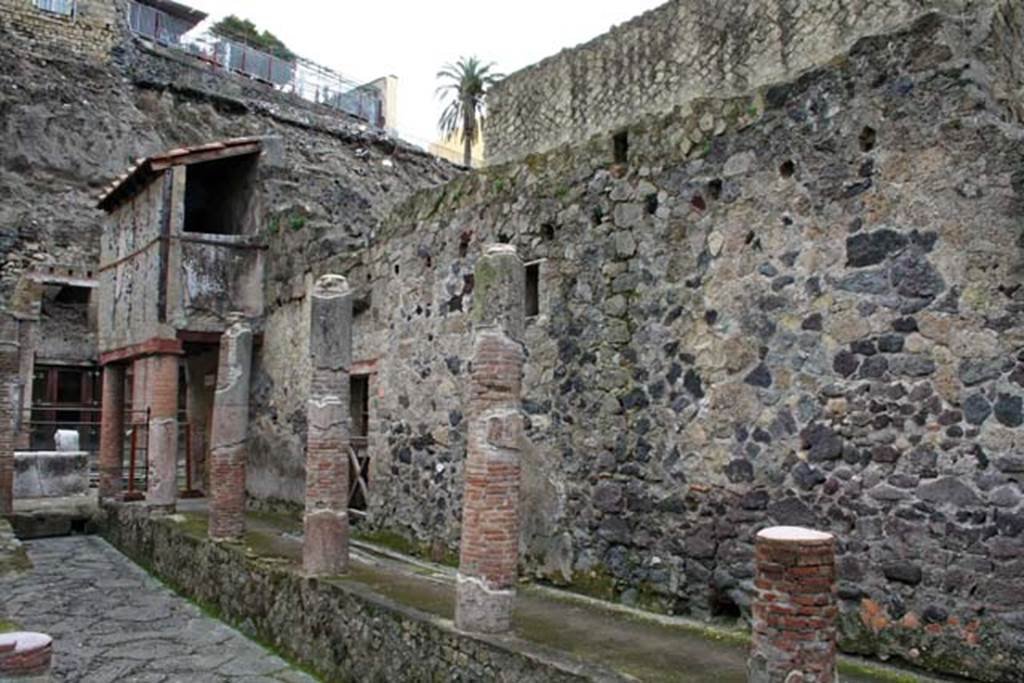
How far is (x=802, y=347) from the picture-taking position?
5926 millimetres

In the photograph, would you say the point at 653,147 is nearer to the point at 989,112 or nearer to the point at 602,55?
the point at 989,112

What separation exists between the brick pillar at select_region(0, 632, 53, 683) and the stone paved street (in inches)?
111

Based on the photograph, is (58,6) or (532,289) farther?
(58,6)

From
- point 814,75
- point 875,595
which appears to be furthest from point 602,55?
point 875,595

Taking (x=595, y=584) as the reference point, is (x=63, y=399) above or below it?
above

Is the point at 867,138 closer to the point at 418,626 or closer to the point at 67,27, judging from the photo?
the point at 418,626

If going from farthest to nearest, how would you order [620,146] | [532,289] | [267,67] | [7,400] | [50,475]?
1. [267,67]
2. [50,475]
3. [7,400]
4. [532,289]
5. [620,146]

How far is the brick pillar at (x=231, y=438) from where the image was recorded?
10172 millimetres

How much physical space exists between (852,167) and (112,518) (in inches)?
471

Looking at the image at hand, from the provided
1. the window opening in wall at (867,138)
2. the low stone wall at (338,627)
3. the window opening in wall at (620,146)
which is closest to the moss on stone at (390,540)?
the low stone wall at (338,627)

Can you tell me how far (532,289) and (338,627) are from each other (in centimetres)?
319

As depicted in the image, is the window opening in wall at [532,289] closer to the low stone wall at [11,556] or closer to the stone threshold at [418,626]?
the stone threshold at [418,626]

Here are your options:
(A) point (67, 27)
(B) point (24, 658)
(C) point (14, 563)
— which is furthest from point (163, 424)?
(A) point (67, 27)

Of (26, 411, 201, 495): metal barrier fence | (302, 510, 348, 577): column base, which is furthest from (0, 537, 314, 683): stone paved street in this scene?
(26, 411, 201, 495): metal barrier fence
